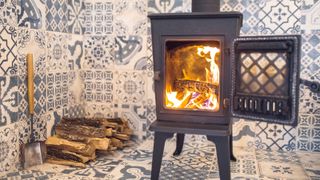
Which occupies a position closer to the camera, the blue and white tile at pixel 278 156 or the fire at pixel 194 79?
the fire at pixel 194 79

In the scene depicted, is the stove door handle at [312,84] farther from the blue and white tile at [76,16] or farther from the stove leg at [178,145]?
the blue and white tile at [76,16]

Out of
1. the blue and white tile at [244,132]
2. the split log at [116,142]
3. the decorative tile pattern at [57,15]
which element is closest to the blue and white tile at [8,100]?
the decorative tile pattern at [57,15]

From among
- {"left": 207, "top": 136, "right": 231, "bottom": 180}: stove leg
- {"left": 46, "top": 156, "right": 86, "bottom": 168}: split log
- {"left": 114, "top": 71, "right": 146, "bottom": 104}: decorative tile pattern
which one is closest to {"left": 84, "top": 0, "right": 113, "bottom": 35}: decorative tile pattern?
{"left": 114, "top": 71, "right": 146, "bottom": 104}: decorative tile pattern

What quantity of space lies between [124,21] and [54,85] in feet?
1.91

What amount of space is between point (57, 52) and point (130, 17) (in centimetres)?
49

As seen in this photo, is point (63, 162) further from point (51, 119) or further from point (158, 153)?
point (158, 153)

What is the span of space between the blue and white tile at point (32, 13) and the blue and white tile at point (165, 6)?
620 mm

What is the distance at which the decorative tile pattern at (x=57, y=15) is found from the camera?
1769 millimetres

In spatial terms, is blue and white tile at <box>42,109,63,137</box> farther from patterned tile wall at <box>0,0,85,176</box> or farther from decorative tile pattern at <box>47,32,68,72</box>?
decorative tile pattern at <box>47,32,68,72</box>

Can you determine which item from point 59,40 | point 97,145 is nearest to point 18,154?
point 97,145

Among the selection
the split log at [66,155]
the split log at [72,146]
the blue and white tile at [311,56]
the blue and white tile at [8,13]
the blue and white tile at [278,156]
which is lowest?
the blue and white tile at [278,156]

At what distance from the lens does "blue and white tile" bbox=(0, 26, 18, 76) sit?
1433 mm

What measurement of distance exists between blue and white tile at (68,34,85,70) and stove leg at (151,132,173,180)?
913 millimetres

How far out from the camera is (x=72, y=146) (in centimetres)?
161
